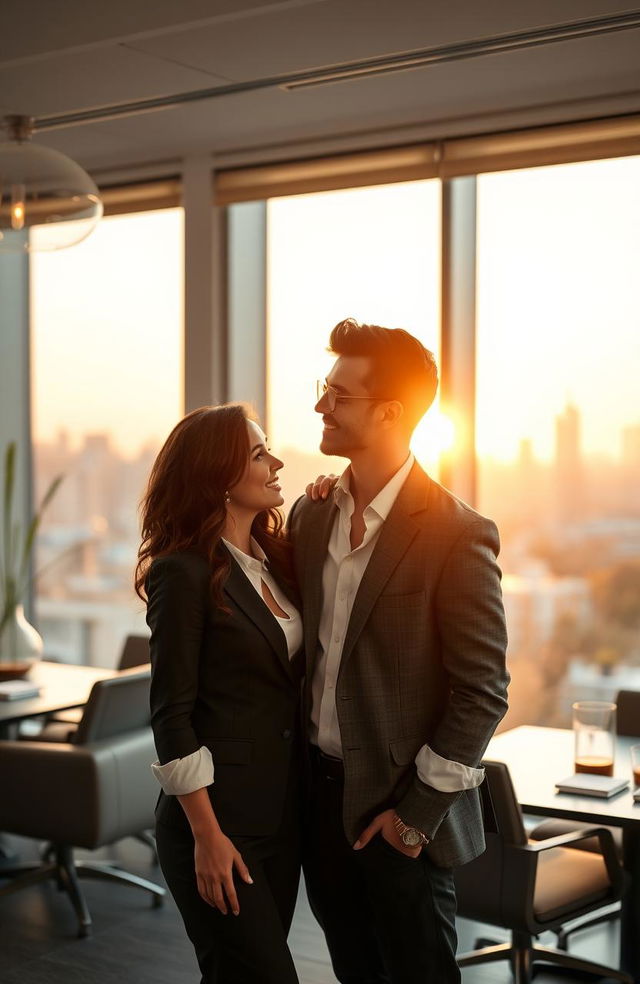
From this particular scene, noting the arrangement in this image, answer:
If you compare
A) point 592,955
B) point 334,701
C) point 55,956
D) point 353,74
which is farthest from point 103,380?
point 334,701

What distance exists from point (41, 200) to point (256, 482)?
5.07 feet

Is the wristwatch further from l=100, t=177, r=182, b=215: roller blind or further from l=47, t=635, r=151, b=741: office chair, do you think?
l=100, t=177, r=182, b=215: roller blind

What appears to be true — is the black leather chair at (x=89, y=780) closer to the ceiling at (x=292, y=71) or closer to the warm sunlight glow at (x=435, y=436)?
the warm sunlight glow at (x=435, y=436)

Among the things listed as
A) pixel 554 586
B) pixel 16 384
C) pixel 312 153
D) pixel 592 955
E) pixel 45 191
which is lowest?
pixel 592 955

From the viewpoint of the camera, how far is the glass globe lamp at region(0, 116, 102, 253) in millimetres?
3371

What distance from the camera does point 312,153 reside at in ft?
16.1

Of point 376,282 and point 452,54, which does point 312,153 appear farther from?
point 452,54

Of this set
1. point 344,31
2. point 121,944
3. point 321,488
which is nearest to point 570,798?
point 321,488

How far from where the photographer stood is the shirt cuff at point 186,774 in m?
2.06

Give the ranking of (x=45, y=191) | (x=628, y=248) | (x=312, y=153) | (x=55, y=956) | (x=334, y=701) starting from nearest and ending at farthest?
1. (x=334, y=701)
2. (x=45, y=191)
3. (x=55, y=956)
4. (x=628, y=248)
5. (x=312, y=153)

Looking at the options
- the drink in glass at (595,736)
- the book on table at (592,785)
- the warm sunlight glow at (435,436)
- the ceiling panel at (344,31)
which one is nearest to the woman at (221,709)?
the book on table at (592,785)

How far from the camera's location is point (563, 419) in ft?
15.3

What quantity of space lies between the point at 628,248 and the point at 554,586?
1354 mm

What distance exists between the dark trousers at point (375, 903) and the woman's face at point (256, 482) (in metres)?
0.50
